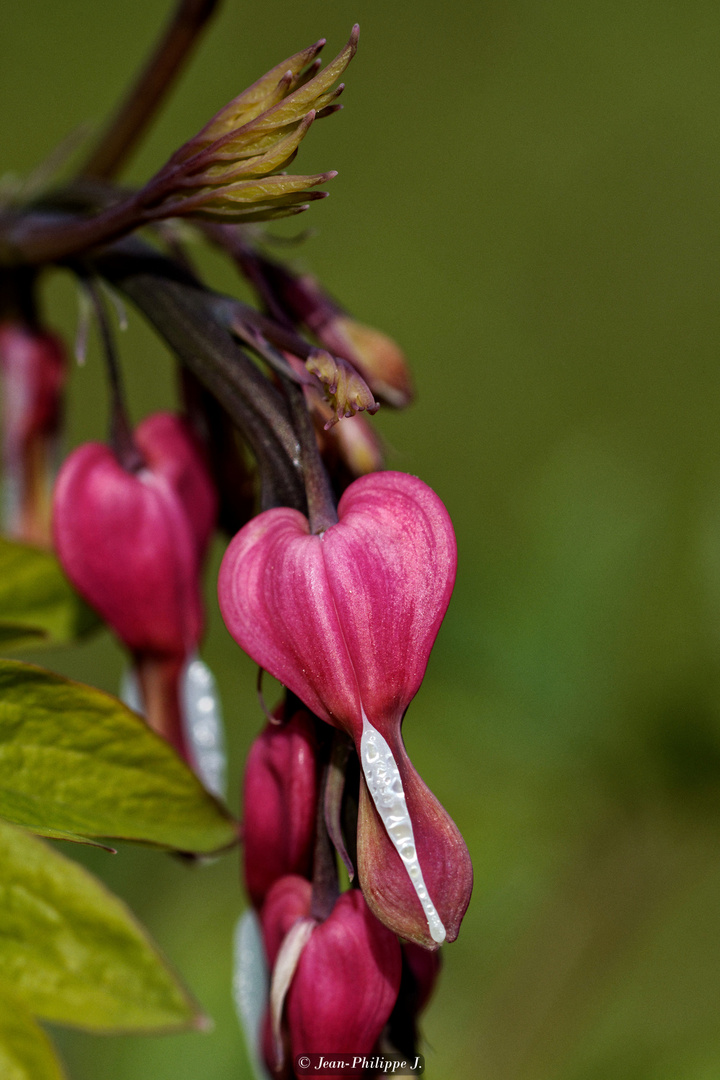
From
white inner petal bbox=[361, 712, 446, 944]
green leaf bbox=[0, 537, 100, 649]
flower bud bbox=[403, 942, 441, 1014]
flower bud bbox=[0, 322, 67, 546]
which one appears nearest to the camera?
white inner petal bbox=[361, 712, 446, 944]

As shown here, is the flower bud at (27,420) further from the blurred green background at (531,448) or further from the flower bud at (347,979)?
the flower bud at (347,979)

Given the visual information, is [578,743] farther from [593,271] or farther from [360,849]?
[593,271]

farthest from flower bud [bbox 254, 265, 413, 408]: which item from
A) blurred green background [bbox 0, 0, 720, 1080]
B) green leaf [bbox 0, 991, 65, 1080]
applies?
green leaf [bbox 0, 991, 65, 1080]

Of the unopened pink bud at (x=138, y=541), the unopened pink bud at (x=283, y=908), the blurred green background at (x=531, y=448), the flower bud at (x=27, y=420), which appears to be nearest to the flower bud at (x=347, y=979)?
the unopened pink bud at (x=283, y=908)

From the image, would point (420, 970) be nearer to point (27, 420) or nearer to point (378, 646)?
point (378, 646)

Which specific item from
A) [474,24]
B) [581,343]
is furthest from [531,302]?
[474,24]

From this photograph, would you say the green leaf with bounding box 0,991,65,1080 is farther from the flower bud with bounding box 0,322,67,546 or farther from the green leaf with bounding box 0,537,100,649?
the flower bud with bounding box 0,322,67,546

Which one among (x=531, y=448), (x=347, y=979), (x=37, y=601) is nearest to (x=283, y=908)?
(x=347, y=979)
